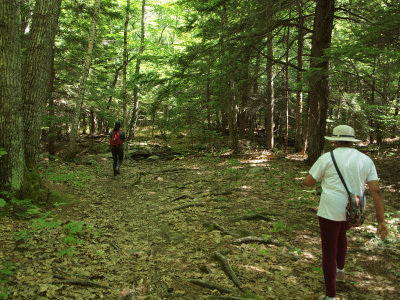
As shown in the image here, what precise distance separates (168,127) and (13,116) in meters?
12.3

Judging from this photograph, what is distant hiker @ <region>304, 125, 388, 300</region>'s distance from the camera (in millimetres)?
3045

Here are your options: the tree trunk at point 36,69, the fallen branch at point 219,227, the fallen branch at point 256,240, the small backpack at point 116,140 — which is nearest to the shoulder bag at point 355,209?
the fallen branch at point 256,240

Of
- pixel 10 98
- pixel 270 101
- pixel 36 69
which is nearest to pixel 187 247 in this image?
pixel 10 98

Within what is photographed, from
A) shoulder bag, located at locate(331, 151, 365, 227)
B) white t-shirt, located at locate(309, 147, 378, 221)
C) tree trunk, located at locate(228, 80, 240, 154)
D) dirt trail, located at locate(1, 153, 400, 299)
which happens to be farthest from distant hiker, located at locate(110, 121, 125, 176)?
shoulder bag, located at locate(331, 151, 365, 227)

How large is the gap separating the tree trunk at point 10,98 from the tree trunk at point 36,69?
1053 mm

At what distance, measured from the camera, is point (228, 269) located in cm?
398

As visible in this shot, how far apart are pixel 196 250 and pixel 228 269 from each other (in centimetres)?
95

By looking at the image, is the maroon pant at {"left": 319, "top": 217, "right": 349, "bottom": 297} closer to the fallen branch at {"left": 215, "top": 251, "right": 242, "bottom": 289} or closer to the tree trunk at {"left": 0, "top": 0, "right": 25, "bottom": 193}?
the fallen branch at {"left": 215, "top": 251, "right": 242, "bottom": 289}

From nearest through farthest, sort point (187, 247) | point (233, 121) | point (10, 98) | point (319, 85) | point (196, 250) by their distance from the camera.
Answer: point (196, 250), point (187, 247), point (10, 98), point (319, 85), point (233, 121)

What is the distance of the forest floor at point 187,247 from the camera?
350 centimetres

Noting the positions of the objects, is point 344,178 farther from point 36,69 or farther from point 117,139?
point 117,139

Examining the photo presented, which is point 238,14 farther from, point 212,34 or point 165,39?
point 165,39

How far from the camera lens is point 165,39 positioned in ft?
114

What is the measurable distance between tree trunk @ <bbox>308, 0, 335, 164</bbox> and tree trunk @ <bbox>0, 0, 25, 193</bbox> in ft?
28.3
